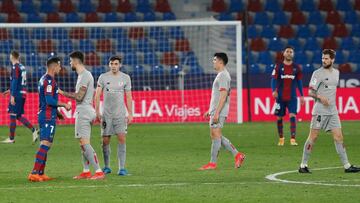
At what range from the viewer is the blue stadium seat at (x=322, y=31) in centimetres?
3601

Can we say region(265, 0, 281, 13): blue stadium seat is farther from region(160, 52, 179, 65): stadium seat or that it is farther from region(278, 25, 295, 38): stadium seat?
region(160, 52, 179, 65): stadium seat

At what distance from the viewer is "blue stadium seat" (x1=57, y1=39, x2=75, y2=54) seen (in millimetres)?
31812

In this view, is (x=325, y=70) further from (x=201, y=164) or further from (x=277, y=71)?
(x=277, y=71)

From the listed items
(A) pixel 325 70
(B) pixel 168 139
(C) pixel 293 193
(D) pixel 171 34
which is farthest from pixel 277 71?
(D) pixel 171 34

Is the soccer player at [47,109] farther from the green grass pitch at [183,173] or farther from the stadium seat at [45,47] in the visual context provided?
the stadium seat at [45,47]

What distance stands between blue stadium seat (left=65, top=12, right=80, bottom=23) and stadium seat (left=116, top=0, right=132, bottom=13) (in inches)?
67.2

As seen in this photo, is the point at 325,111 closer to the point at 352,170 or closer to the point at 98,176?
the point at 352,170

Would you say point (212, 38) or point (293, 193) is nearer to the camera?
point (293, 193)

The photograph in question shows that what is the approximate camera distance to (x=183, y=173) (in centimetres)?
1502

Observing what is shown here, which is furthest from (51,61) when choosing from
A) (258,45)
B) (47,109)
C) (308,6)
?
(308,6)

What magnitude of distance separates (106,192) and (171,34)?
21.6 m

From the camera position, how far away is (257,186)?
12.7 m

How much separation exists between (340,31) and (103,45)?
9.08 meters

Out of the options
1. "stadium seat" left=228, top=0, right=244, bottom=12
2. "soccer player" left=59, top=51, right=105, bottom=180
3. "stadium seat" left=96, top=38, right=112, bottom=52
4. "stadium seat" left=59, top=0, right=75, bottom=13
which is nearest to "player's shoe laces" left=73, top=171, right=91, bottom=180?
"soccer player" left=59, top=51, right=105, bottom=180
